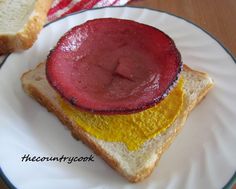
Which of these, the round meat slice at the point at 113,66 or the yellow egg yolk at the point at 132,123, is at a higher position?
the round meat slice at the point at 113,66

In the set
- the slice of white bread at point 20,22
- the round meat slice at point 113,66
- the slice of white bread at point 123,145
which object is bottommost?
the slice of white bread at point 123,145

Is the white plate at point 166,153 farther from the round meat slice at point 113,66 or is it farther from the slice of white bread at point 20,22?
the round meat slice at point 113,66

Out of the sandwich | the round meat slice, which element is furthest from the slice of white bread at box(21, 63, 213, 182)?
the round meat slice

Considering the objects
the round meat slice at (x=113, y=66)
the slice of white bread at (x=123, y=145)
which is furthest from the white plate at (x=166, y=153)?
the round meat slice at (x=113, y=66)

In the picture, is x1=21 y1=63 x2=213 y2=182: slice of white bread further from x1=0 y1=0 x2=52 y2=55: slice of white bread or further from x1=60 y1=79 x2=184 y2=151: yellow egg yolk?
x1=0 y1=0 x2=52 y2=55: slice of white bread

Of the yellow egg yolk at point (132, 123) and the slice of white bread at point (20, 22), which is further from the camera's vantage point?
the slice of white bread at point (20, 22)

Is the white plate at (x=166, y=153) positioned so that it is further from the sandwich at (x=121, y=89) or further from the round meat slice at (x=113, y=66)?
the round meat slice at (x=113, y=66)

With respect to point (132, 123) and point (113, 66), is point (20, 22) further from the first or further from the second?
point (132, 123)
